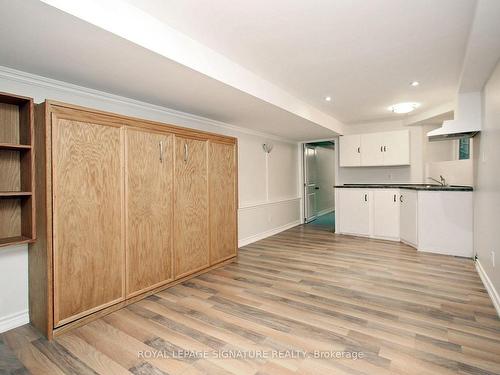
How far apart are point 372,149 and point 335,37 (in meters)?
3.78

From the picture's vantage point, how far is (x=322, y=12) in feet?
6.35

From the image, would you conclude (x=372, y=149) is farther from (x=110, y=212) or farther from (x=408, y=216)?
(x=110, y=212)

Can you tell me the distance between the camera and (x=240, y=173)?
16.0 feet

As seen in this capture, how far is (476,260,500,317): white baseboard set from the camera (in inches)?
93.8

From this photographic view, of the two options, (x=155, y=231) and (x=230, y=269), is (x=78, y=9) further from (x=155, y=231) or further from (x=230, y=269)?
(x=230, y=269)

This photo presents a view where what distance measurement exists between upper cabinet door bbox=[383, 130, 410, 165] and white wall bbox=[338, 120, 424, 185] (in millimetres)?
244

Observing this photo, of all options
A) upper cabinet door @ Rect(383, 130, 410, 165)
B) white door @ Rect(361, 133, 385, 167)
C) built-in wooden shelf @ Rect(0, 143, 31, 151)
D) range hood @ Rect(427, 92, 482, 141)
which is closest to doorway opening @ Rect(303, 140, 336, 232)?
white door @ Rect(361, 133, 385, 167)

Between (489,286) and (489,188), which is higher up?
(489,188)

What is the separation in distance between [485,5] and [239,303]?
2841 millimetres

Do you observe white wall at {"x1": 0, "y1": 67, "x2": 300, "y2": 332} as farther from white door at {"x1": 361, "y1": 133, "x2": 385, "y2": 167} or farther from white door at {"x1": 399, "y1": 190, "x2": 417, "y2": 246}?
white door at {"x1": 399, "y1": 190, "x2": 417, "y2": 246}

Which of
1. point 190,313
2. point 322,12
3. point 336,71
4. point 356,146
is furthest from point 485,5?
point 356,146

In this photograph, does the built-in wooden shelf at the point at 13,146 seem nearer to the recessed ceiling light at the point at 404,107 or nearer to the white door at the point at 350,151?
the recessed ceiling light at the point at 404,107

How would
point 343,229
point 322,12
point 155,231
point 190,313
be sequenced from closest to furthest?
point 322,12
point 190,313
point 155,231
point 343,229

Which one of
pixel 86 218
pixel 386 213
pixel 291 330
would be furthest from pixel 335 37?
pixel 386 213
